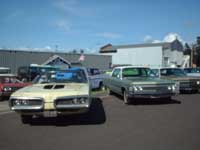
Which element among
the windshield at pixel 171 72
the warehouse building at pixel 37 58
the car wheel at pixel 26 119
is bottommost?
the car wheel at pixel 26 119

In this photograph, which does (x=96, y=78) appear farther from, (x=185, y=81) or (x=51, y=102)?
(x=51, y=102)

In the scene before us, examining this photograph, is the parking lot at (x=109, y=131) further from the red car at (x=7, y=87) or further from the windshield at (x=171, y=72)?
the windshield at (x=171, y=72)

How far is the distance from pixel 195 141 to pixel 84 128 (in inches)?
110

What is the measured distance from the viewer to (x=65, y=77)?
905 centimetres

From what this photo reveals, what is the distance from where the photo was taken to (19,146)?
18.2 feet

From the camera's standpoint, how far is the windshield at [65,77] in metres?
8.83

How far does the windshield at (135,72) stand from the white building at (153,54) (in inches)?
1490

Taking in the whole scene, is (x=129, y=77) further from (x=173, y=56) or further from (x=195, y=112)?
(x=173, y=56)

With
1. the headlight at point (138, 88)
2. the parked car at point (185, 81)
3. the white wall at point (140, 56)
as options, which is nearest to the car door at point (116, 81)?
the headlight at point (138, 88)

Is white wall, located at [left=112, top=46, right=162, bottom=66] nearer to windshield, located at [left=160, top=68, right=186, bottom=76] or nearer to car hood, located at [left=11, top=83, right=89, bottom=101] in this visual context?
windshield, located at [left=160, top=68, right=186, bottom=76]

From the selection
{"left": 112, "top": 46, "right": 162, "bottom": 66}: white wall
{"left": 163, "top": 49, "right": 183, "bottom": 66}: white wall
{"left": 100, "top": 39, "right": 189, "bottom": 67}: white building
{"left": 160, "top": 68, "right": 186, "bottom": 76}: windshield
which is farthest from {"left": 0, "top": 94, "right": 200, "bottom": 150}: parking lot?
{"left": 163, "top": 49, "right": 183, "bottom": 66}: white wall

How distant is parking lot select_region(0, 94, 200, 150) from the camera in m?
5.50

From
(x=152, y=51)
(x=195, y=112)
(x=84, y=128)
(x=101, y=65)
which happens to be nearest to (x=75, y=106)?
(x=84, y=128)

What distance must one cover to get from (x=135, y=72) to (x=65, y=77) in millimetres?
4823
